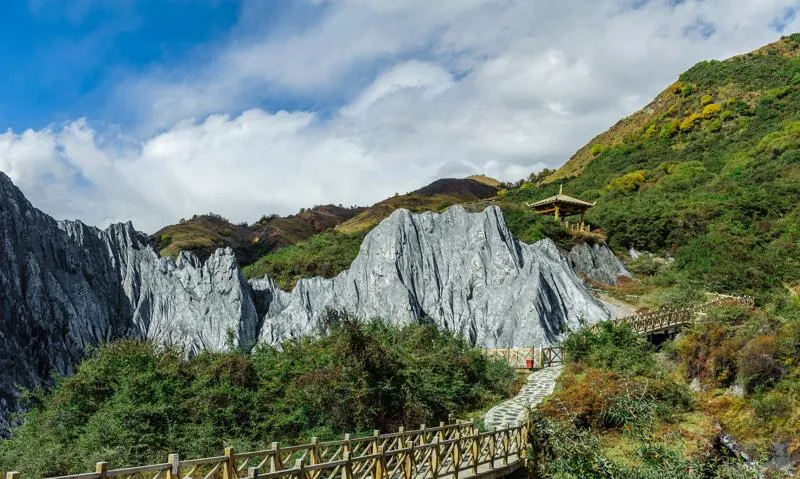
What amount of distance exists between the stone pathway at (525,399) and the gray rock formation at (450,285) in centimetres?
585

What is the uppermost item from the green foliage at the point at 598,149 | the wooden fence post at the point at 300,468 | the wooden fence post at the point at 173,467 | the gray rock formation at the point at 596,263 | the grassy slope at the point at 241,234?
the green foliage at the point at 598,149

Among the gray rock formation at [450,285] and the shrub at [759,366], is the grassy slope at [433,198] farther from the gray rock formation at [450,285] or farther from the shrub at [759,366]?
the shrub at [759,366]

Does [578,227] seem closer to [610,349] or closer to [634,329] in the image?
[634,329]

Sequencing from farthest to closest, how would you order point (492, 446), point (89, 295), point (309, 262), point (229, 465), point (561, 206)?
point (561, 206)
point (309, 262)
point (89, 295)
point (492, 446)
point (229, 465)

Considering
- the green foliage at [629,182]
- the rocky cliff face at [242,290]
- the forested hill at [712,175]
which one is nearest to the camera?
the rocky cliff face at [242,290]

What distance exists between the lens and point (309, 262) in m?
42.8

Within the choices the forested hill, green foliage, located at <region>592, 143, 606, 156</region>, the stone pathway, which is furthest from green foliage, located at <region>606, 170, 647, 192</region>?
the stone pathway

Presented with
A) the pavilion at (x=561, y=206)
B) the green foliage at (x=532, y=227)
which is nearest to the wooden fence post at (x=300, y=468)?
the green foliage at (x=532, y=227)

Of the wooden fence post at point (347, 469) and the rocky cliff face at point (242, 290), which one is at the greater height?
the rocky cliff face at point (242, 290)

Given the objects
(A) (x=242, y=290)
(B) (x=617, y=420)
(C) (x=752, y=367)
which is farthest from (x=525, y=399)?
(A) (x=242, y=290)

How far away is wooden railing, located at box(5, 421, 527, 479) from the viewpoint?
28.6 ft

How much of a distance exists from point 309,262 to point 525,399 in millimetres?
26046

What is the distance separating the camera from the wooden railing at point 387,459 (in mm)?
8719

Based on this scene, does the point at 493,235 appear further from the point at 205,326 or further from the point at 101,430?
the point at 101,430
